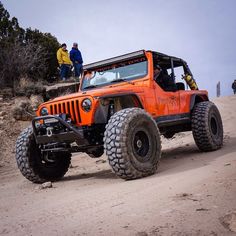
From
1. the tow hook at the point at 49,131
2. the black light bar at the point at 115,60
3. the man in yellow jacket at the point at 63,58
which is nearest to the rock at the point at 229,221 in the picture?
the tow hook at the point at 49,131

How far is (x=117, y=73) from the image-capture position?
5.93 meters

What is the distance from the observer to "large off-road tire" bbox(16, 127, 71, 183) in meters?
5.05

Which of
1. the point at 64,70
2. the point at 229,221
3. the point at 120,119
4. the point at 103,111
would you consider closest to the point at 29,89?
the point at 64,70

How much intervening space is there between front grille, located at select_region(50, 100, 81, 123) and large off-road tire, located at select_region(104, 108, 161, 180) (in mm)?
577

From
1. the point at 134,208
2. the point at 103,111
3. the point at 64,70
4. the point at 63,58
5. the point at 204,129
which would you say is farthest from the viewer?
the point at 64,70

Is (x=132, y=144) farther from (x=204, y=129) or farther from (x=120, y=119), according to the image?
(x=204, y=129)

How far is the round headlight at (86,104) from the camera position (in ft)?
14.9

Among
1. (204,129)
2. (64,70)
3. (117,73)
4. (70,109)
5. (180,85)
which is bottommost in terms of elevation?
(204,129)

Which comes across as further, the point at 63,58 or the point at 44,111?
the point at 63,58

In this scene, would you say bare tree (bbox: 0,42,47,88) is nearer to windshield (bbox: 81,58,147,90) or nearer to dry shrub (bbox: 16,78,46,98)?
dry shrub (bbox: 16,78,46,98)

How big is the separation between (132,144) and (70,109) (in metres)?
1.06

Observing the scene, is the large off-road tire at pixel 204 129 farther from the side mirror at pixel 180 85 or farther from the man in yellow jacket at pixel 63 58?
the man in yellow jacket at pixel 63 58

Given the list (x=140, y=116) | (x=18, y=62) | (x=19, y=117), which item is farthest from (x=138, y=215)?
(x=18, y=62)

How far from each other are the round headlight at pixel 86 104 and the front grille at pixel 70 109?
11cm
